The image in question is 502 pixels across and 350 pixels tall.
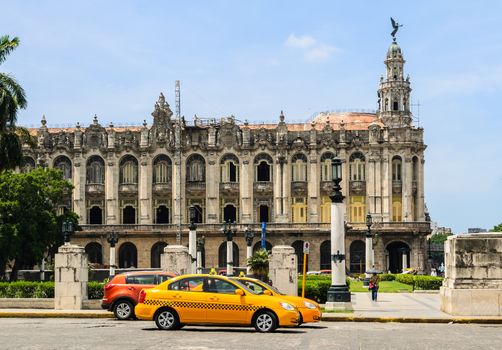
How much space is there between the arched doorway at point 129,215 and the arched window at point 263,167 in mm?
12239

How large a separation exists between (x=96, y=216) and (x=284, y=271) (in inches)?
2288

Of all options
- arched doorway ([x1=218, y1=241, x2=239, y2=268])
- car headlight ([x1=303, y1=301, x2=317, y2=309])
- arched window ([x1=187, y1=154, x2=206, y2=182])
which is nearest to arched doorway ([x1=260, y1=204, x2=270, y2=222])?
arched doorway ([x1=218, y1=241, x2=239, y2=268])

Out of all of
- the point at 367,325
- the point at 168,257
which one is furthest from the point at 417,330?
the point at 168,257

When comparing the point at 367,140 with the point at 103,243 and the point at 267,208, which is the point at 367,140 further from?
the point at 103,243

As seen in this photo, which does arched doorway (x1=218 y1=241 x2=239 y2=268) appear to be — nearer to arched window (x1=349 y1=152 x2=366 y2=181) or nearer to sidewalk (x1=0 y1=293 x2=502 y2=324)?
arched window (x1=349 y1=152 x2=366 y2=181)

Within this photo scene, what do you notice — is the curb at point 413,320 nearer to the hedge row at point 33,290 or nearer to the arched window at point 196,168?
the hedge row at point 33,290

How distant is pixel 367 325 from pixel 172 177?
63.2 meters

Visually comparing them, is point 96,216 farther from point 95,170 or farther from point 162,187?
point 162,187

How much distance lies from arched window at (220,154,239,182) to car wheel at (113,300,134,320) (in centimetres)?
5935

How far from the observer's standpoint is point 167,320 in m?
26.0

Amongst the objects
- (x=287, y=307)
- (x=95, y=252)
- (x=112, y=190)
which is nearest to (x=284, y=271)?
(x=287, y=307)

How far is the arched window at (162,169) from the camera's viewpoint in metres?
90.8

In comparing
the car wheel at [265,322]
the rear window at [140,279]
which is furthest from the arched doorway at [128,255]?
the car wheel at [265,322]

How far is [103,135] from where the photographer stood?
9138 centimetres
